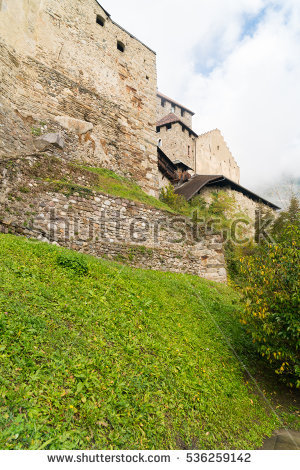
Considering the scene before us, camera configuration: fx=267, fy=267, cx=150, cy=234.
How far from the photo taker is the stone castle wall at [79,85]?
10.6 m

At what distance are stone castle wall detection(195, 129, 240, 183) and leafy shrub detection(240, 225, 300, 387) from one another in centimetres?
2748

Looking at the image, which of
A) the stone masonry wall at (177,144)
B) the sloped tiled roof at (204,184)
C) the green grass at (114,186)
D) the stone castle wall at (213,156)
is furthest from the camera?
the stone castle wall at (213,156)

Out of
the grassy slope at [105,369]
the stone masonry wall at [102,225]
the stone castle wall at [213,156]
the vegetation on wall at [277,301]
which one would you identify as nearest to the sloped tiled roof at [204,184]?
the stone castle wall at [213,156]

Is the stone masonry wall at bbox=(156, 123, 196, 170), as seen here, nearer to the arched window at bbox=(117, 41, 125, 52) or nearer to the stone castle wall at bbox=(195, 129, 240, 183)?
the stone castle wall at bbox=(195, 129, 240, 183)

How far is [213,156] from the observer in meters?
34.0

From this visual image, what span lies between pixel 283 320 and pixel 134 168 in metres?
11.5

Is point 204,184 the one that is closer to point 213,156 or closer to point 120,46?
point 120,46

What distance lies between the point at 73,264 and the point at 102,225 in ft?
11.5

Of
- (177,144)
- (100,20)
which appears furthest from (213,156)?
(100,20)

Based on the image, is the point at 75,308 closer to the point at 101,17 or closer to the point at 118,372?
the point at 118,372

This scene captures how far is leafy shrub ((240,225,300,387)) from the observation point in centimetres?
489

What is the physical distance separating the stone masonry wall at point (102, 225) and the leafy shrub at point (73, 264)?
2346 mm

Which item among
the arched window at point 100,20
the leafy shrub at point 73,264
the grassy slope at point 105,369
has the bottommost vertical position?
the grassy slope at point 105,369

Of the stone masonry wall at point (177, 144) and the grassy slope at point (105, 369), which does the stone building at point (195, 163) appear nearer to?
the stone masonry wall at point (177, 144)
